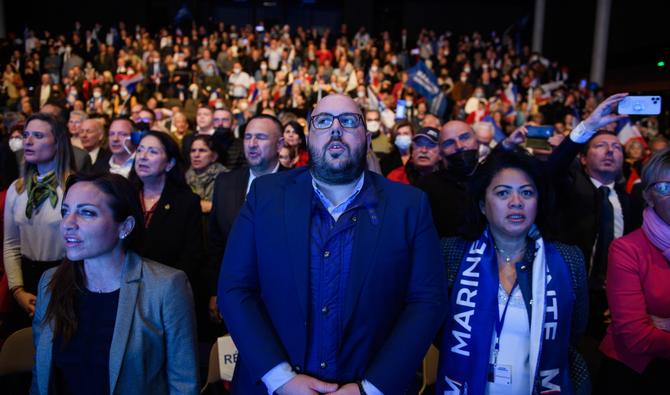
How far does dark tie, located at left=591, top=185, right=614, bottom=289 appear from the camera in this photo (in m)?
2.95

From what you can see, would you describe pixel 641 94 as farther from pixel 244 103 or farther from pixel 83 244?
pixel 244 103

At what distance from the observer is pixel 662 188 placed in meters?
1.97

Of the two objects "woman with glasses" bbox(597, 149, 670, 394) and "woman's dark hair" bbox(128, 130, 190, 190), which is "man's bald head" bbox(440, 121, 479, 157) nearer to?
"woman with glasses" bbox(597, 149, 670, 394)

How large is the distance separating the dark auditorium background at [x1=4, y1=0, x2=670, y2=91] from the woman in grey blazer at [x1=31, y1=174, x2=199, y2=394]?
12963 mm

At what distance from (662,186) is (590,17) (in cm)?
1531

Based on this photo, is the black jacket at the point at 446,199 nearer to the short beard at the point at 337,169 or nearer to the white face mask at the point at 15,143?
the short beard at the point at 337,169

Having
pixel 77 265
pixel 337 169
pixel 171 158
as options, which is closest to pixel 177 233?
pixel 171 158

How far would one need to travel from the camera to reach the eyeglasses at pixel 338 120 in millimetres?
1700

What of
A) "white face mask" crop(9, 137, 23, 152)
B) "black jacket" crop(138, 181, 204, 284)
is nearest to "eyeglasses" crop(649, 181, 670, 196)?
"black jacket" crop(138, 181, 204, 284)

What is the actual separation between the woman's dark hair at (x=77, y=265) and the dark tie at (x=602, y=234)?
2.42 m

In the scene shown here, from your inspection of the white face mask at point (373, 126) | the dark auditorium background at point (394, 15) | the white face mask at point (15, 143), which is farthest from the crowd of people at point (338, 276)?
the dark auditorium background at point (394, 15)

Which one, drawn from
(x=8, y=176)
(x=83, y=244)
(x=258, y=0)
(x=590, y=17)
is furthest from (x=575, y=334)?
(x=258, y=0)

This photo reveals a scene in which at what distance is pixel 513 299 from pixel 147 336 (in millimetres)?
1297

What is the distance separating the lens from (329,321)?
159 cm
